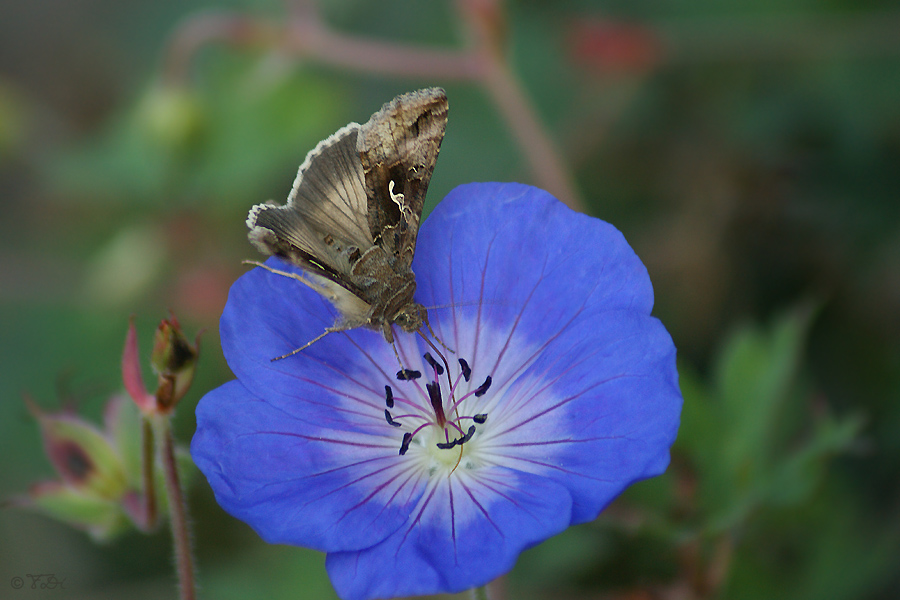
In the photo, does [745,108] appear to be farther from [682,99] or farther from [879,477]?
[879,477]

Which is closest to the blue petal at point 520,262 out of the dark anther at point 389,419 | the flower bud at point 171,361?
the dark anther at point 389,419

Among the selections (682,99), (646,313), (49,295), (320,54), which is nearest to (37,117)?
(49,295)

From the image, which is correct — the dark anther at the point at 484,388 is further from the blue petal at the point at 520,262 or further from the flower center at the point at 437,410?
the blue petal at the point at 520,262

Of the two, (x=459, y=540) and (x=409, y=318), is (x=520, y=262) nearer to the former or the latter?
(x=409, y=318)

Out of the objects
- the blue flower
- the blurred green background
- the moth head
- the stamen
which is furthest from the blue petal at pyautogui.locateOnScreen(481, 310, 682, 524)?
the blurred green background

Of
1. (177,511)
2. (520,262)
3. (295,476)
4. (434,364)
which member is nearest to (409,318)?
(434,364)
